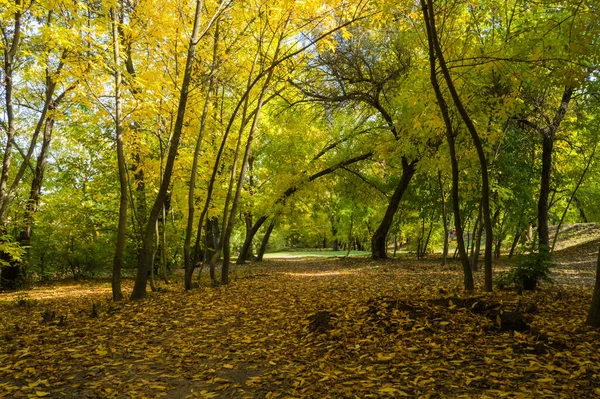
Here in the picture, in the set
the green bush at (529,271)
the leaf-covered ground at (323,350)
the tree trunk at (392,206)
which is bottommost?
the leaf-covered ground at (323,350)

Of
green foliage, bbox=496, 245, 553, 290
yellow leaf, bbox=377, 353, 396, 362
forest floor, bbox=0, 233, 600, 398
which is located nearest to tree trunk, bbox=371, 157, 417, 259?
green foliage, bbox=496, 245, 553, 290

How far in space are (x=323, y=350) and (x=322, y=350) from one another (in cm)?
1

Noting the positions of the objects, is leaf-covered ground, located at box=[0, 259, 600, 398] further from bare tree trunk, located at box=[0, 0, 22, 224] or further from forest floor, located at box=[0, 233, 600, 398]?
bare tree trunk, located at box=[0, 0, 22, 224]

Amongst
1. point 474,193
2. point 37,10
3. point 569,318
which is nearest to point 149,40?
point 37,10

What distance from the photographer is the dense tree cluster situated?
223 inches

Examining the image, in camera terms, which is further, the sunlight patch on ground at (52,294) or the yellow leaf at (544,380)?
the sunlight patch on ground at (52,294)

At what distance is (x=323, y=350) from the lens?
3961 millimetres

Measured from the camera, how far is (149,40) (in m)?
7.70

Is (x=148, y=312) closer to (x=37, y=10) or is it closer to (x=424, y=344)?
(x=424, y=344)

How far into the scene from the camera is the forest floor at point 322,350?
308 cm

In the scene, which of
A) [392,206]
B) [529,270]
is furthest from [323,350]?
[392,206]

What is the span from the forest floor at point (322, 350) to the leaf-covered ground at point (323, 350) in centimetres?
2

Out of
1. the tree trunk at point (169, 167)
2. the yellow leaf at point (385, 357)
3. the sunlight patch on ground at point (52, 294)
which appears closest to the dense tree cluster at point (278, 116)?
the tree trunk at point (169, 167)

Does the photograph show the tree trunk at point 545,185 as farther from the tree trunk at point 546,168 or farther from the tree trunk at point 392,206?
the tree trunk at point 392,206
